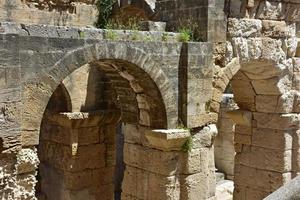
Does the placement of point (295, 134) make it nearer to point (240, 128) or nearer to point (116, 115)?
point (240, 128)

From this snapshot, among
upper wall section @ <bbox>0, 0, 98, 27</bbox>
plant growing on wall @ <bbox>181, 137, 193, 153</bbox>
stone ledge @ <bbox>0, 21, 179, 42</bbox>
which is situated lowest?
plant growing on wall @ <bbox>181, 137, 193, 153</bbox>

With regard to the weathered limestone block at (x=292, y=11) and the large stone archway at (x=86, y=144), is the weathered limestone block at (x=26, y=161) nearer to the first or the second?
the large stone archway at (x=86, y=144)

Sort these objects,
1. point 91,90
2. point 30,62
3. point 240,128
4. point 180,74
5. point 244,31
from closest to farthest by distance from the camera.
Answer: point 30,62 → point 180,74 → point 244,31 → point 91,90 → point 240,128

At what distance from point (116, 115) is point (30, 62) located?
433 centimetres

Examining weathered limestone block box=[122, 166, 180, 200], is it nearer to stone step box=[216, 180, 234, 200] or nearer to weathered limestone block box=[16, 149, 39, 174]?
weathered limestone block box=[16, 149, 39, 174]

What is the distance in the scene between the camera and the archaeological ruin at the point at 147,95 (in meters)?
5.69

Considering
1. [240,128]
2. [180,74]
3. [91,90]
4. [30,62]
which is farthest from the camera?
[240,128]

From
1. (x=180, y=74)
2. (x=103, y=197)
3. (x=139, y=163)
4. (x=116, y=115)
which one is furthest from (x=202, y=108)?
(x=103, y=197)

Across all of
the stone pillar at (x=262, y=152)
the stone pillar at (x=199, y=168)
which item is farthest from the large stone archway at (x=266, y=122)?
the stone pillar at (x=199, y=168)

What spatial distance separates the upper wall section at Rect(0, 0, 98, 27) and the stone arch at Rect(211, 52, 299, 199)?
348 cm

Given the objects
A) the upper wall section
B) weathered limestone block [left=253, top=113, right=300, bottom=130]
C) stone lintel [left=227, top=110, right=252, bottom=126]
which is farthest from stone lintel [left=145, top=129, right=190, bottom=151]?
the upper wall section

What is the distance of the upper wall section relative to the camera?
28.7 feet

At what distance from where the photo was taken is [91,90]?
31.3 feet

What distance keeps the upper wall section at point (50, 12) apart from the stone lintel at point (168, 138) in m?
3.46
